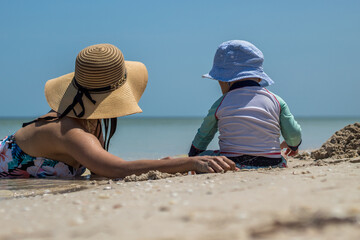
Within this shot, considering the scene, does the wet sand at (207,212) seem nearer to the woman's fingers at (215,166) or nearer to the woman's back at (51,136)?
the woman's fingers at (215,166)

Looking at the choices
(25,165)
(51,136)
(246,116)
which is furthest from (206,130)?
(25,165)

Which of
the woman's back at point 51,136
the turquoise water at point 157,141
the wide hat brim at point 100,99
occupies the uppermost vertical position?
the wide hat brim at point 100,99

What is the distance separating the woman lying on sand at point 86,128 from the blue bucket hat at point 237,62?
2.76 feet

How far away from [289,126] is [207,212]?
240 centimetres

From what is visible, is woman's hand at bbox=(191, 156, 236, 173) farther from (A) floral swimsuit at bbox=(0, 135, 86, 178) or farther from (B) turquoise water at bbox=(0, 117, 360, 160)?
(B) turquoise water at bbox=(0, 117, 360, 160)

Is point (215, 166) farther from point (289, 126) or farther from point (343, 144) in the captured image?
point (343, 144)

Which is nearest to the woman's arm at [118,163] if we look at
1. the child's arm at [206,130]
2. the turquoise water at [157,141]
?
the child's arm at [206,130]

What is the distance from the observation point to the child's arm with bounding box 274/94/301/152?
4.12 m

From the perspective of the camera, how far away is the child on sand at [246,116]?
157 inches

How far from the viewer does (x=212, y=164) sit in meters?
3.59

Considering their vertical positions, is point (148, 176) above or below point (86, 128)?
below

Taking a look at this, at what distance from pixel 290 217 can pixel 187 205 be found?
546 mm

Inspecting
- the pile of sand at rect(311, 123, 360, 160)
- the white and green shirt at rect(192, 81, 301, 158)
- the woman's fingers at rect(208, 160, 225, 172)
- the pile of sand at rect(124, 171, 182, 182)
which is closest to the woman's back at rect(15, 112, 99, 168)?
the pile of sand at rect(124, 171, 182, 182)


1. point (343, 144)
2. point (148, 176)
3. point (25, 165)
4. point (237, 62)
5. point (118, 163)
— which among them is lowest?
point (343, 144)
